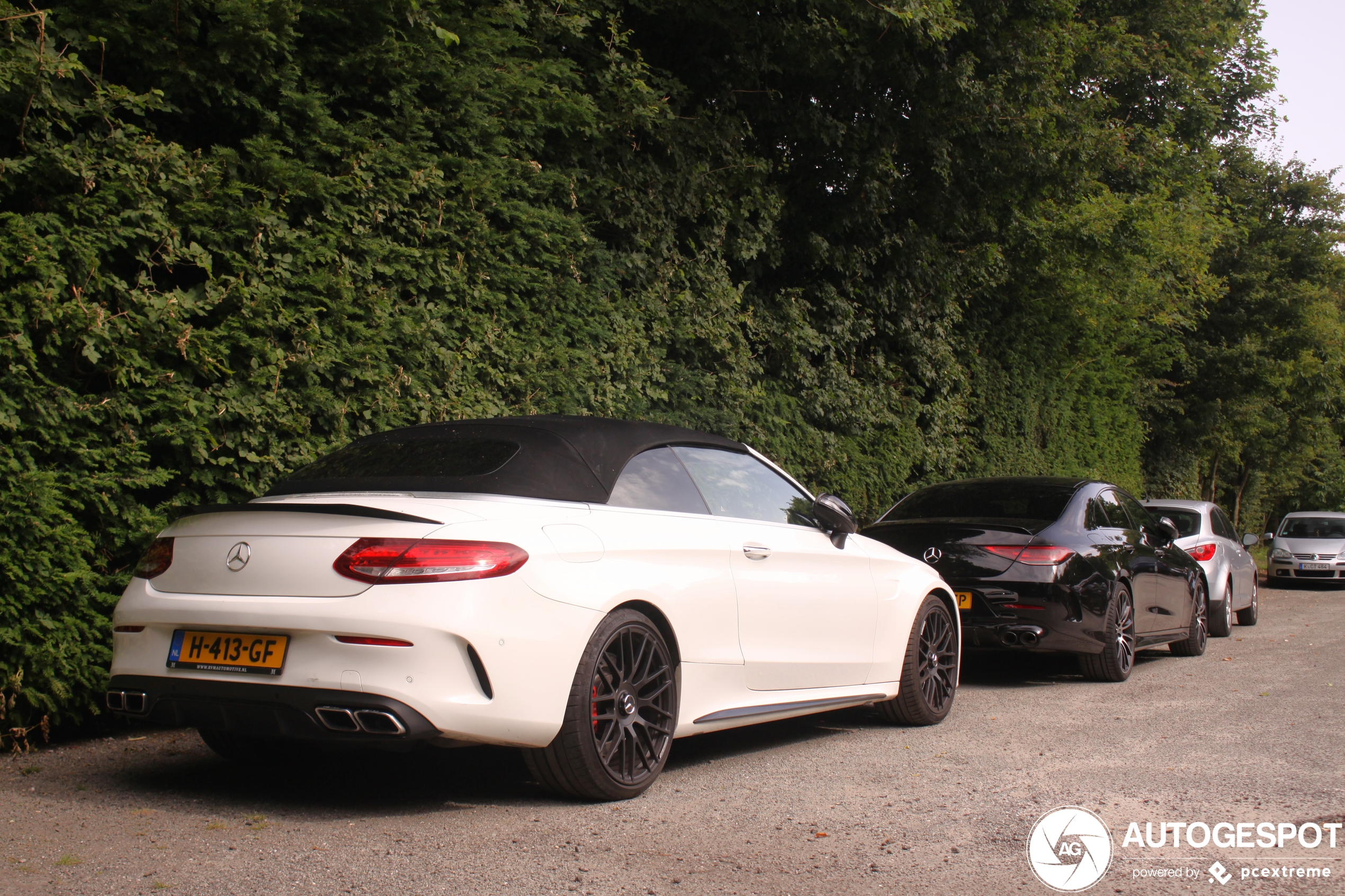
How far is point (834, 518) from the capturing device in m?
6.17

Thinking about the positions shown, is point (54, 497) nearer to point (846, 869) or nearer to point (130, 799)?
point (130, 799)

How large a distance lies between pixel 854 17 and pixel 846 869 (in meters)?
9.52

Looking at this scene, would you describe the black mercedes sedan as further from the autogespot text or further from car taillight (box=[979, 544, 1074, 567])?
the autogespot text

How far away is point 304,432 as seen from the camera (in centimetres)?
684

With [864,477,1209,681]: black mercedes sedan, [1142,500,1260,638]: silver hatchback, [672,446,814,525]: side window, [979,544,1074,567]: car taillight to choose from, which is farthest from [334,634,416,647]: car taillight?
[1142,500,1260,638]: silver hatchback

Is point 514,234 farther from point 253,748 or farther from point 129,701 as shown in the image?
point 129,701

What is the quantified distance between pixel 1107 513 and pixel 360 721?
22.7 feet

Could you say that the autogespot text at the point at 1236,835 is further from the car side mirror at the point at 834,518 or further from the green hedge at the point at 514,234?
the green hedge at the point at 514,234

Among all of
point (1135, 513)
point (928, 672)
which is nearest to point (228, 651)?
point (928, 672)

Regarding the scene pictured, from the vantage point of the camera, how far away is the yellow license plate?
4.23 meters

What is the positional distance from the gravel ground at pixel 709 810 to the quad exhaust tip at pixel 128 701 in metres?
0.40

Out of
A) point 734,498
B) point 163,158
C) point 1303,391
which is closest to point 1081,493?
point 734,498

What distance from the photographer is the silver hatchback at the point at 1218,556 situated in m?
13.2

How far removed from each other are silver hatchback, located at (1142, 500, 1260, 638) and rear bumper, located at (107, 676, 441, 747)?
10451 millimetres
